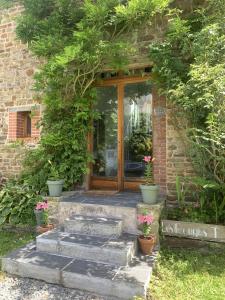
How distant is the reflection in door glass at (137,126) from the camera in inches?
229

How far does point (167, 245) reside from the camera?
177 inches

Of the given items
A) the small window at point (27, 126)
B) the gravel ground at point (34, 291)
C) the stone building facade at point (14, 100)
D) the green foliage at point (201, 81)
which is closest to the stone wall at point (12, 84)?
the stone building facade at point (14, 100)

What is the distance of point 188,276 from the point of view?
351 centimetres

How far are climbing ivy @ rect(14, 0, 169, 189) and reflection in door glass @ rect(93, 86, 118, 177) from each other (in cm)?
31

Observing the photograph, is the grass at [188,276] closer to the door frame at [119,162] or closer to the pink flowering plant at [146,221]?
the pink flowering plant at [146,221]

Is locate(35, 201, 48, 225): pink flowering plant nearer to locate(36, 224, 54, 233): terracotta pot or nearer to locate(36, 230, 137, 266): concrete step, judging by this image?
locate(36, 224, 54, 233): terracotta pot

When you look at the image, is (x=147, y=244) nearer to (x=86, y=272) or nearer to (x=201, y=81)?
(x=86, y=272)

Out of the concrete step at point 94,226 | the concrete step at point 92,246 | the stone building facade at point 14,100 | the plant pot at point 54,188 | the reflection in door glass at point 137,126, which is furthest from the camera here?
the stone building facade at point 14,100

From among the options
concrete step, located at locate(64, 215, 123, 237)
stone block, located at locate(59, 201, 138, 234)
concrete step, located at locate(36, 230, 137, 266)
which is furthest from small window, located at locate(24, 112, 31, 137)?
concrete step, located at locate(36, 230, 137, 266)

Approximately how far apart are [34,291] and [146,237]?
65.5 inches

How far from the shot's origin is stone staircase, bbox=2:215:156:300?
3.22 m

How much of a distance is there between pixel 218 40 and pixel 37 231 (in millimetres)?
4308

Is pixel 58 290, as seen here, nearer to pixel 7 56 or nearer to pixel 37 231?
pixel 37 231

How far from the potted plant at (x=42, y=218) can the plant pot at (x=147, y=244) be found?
5.52 feet
